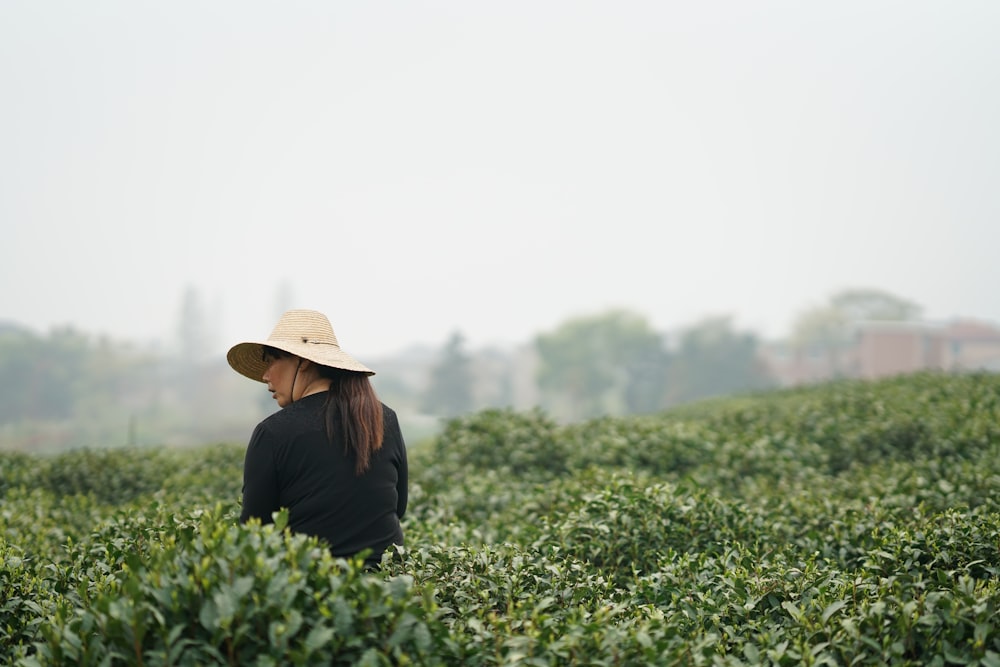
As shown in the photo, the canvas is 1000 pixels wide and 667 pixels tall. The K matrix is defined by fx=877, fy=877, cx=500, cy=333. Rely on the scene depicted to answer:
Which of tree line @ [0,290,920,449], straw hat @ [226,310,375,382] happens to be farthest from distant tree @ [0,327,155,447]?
straw hat @ [226,310,375,382]

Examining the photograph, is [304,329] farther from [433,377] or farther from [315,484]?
[433,377]

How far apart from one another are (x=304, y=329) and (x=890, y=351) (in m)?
52.5

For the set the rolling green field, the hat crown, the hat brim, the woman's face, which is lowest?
the rolling green field

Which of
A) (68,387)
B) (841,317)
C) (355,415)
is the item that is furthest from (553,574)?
(841,317)

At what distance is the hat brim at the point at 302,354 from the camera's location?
320 centimetres

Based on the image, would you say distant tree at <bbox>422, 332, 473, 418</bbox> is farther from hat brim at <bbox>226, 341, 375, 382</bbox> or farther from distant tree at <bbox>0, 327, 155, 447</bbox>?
hat brim at <bbox>226, 341, 375, 382</bbox>

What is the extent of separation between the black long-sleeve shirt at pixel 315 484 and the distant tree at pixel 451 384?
171ft

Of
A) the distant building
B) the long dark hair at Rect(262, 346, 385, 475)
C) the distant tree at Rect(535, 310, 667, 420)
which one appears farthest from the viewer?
the distant tree at Rect(535, 310, 667, 420)

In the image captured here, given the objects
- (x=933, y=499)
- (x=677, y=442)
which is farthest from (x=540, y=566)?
(x=677, y=442)

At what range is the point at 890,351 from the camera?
50.5m

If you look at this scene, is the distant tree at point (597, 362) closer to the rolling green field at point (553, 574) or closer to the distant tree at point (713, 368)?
the distant tree at point (713, 368)

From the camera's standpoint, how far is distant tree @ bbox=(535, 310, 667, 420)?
193 ft

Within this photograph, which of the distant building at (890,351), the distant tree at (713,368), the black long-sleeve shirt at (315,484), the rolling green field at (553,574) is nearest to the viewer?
the rolling green field at (553,574)

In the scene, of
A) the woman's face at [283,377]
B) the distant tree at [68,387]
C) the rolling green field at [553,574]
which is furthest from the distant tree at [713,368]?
the woman's face at [283,377]
